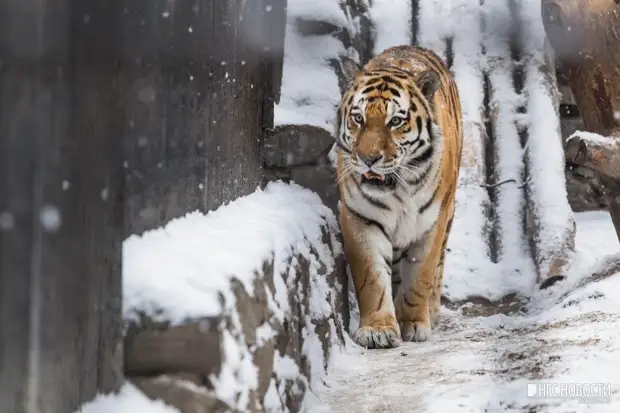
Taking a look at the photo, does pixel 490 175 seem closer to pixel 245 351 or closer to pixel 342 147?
pixel 342 147

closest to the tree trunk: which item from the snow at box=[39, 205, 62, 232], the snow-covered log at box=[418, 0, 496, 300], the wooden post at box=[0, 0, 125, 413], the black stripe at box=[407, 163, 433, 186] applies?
the black stripe at box=[407, 163, 433, 186]

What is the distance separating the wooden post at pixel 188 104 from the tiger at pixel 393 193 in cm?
41

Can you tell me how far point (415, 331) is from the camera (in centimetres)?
274

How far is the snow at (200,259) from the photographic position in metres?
1.18

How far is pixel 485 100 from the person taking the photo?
4.28 m

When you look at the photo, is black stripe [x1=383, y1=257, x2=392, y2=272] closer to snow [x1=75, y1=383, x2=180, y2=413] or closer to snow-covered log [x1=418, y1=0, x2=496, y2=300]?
snow-covered log [x1=418, y1=0, x2=496, y2=300]

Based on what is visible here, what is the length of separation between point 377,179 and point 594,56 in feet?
2.44

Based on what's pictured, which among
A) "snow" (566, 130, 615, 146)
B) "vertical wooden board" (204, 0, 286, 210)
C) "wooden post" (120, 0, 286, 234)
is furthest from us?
"snow" (566, 130, 615, 146)

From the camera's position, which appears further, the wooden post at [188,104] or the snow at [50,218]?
the wooden post at [188,104]

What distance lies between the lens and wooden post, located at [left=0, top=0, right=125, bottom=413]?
87 cm

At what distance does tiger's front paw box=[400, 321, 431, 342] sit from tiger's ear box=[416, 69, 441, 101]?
742mm

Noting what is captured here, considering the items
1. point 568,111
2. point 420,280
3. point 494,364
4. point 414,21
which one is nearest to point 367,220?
point 420,280

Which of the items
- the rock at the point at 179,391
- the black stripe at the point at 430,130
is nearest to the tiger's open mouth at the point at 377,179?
the black stripe at the point at 430,130

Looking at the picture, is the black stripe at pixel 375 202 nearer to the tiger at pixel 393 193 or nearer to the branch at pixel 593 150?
the tiger at pixel 393 193
